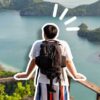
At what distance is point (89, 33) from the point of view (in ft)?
30.1

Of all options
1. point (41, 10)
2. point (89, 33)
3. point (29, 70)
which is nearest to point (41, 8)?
point (41, 10)

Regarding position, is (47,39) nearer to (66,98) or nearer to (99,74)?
(66,98)

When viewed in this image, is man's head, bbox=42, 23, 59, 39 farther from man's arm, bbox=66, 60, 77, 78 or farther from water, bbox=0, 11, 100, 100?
water, bbox=0, 11, 100, 100

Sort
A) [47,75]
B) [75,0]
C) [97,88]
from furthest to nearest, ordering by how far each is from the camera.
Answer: [75,0]
[97,88]
[47,75]

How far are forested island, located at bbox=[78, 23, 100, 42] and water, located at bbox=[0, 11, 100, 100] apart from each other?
13 centimetres

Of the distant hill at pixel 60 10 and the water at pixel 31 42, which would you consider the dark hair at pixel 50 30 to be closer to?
the water at pixel 31 42

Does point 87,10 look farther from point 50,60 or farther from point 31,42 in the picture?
point 50,60

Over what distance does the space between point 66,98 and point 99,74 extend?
27.0 ft

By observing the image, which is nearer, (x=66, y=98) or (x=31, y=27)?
(x=66, y=98)

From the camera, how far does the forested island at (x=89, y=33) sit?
30.0 feet

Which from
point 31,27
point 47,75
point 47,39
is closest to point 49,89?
point 47,75

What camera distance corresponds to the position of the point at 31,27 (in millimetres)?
10281

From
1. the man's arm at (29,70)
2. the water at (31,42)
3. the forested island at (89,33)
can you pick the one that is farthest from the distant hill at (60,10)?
the man's arm at (29,70)

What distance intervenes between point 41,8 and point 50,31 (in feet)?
28.9
